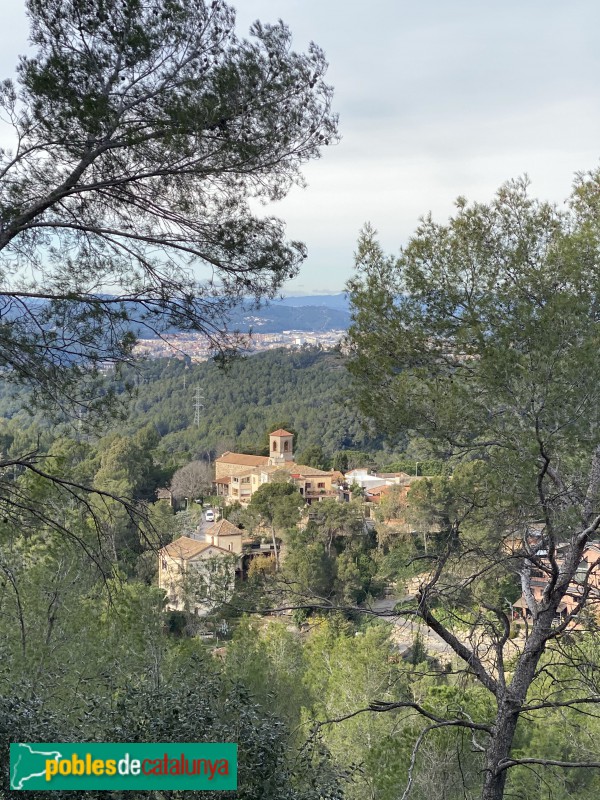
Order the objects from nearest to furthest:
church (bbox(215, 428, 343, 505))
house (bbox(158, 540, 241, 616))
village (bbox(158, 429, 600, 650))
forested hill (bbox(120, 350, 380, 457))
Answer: house (bbox(158, 540, 241, 616)) → village (bbox(158, 429, 600, 650)) → church (bbox(215, 428, 343, 505)) → forested hill (bbox(120, 350, 380, 457))

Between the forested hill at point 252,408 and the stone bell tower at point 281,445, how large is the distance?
7.99 ft

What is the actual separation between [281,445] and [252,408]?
10686 millimetres

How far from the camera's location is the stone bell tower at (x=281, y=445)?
3662cm

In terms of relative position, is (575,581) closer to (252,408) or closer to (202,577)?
(202,577)

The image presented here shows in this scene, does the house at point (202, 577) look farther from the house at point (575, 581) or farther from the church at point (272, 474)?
the house at point (575, 581)

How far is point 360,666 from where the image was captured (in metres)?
9.47

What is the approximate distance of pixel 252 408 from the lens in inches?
1855

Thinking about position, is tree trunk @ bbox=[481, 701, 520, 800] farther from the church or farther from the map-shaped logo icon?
the church

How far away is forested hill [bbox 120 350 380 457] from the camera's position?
41.1 meters

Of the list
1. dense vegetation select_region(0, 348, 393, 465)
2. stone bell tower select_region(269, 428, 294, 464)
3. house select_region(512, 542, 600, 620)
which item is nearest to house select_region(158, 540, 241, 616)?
house select_region(512, 542, 600, 620)

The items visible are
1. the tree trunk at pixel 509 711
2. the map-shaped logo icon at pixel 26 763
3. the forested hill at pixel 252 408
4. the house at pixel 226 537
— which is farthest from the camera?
the forested hill at pixel 252 408

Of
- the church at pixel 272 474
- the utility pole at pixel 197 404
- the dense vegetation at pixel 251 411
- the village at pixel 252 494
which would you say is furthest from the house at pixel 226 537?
the utility pole at pixel 197 404

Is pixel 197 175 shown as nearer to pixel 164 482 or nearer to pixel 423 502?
pixel 423 502

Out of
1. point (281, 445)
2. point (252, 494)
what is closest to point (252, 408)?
point (281, 445)
